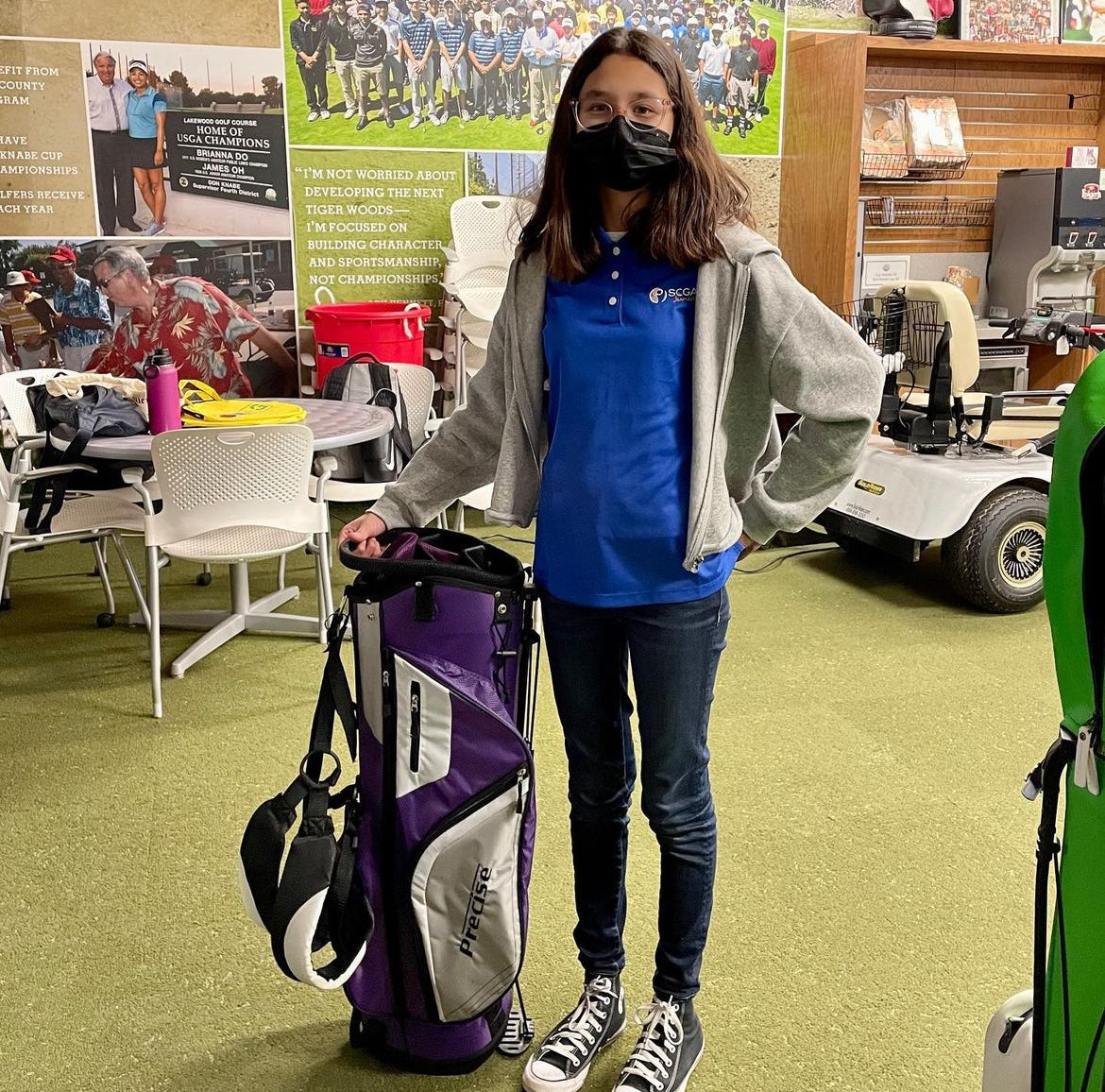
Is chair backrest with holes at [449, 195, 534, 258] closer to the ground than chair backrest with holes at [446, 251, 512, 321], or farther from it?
farther from it

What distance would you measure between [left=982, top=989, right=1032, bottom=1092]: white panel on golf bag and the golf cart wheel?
9.13ft

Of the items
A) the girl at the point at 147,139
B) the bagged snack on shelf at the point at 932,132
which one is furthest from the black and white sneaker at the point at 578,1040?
the bagged snack on shelf at the point at 932,132

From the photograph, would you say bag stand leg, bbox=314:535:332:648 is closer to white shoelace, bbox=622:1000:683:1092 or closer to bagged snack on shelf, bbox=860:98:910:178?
white shoelace, bbox=622:1000:683:1092

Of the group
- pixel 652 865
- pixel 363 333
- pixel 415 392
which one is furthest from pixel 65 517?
pixel 652 865

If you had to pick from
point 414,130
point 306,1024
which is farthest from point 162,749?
point 414,130

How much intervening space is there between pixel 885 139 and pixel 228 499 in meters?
3.72

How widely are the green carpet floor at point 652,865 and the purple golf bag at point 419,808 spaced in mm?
231

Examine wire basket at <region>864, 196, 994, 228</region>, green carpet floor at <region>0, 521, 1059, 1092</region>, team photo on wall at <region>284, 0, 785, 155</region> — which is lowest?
green carpet floor at <region>0, 521, 1059, 1092</region>

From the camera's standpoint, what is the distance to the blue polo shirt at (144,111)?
511 centimetres

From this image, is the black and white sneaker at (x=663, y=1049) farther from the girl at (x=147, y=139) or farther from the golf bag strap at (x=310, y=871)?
the girl at (x=147, y=139)

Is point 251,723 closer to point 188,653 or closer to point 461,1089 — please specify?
point 188,653

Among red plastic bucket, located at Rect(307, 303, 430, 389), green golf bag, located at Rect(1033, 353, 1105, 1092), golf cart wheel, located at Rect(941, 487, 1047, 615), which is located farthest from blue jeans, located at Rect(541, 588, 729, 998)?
red plastic bucket, located at Rect(307, 303, 430, 389)

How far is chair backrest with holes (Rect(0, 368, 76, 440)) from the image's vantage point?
4.02 m

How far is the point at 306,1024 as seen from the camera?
6.78ft
